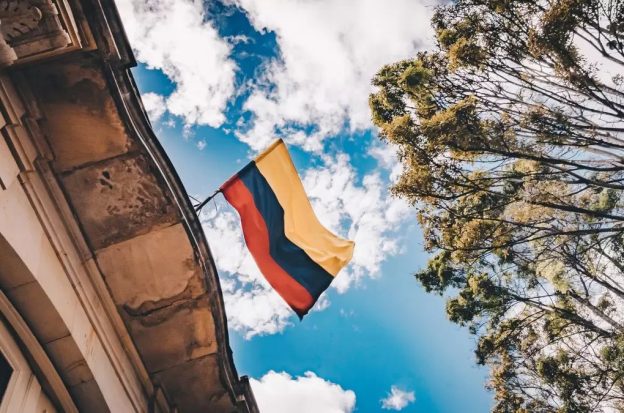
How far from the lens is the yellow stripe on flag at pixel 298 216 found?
15.4 ft

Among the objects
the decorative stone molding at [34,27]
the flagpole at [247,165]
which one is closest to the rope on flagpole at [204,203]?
the flagpole at [247,165]

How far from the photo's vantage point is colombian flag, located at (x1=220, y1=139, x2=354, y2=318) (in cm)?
446

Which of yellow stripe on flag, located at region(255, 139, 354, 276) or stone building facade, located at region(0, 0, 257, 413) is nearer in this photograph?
stone building facade, located at region(0, 0, 257, 413)

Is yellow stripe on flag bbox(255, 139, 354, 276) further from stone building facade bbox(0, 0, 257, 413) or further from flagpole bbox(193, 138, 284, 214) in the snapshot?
stone building facade bbox(0, 0, 257, 413)

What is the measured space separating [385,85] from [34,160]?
24.9 feet

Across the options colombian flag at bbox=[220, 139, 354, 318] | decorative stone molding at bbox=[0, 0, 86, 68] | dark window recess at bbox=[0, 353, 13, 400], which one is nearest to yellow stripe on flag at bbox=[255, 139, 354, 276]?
colombian flag at bbox=[220, 139, 354, 318]

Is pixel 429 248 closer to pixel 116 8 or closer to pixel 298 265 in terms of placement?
pixel 298 265

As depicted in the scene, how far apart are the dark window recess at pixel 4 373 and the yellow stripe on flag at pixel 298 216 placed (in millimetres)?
2725

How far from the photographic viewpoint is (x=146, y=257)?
3.80m

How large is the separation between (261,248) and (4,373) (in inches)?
95.6

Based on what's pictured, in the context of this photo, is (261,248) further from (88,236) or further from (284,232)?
(88,236)

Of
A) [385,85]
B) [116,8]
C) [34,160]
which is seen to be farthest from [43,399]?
[385,85]

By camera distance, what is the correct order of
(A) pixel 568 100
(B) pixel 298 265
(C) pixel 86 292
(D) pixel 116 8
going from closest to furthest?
1. (D) pixel 116 8
2. (C) pixel 86 292
3. (B) pixel 298 265
4. (A) pixel 568 100

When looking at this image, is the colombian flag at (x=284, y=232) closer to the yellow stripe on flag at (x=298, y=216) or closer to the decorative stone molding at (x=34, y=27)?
the yellow stripe on flag at (x=298, y=216)
